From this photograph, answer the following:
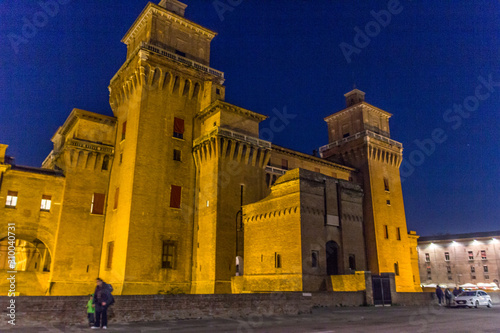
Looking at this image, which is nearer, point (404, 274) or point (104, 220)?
point (104, 220)

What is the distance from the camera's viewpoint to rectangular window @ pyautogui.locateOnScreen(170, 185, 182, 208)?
34312 millimetres

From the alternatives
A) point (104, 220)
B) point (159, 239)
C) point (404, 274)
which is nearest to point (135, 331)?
point (159, 239)

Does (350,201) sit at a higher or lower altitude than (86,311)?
higher

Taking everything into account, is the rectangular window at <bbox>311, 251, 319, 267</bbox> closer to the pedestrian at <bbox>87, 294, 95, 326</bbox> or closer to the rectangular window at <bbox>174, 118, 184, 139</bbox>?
the rectangular window at <bbox>174, 118, 184, 139</bbox>

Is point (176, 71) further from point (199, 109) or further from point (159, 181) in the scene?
point (159, 181)

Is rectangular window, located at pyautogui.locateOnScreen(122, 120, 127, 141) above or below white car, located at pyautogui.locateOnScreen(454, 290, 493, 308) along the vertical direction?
above

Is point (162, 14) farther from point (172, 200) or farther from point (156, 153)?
point (172, 200)

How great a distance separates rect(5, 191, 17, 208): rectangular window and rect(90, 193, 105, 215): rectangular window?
643 centimetres

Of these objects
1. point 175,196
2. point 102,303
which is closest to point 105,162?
point 175,196

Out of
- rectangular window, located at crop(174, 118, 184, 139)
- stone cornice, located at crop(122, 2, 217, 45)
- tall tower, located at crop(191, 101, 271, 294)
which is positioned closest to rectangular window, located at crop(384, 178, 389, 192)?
tall tower, located at crop(191, 101, 271, 294)

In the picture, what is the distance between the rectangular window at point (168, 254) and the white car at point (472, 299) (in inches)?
918

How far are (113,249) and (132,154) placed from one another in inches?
349

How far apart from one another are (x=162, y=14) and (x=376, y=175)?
34775 millimetres

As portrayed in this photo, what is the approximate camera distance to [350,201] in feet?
109
